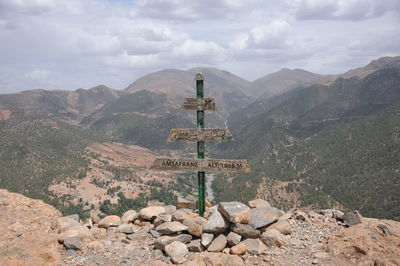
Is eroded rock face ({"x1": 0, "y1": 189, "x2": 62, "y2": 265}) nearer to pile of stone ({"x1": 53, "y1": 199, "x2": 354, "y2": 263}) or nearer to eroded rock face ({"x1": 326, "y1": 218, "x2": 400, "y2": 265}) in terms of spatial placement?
pile of stone ({"x1": 53, "y1": 199, "x2": 354, "y2": 263})

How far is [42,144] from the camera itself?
438ft

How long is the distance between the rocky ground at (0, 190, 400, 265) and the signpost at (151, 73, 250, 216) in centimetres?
191

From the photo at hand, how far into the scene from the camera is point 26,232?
1547 centimetres

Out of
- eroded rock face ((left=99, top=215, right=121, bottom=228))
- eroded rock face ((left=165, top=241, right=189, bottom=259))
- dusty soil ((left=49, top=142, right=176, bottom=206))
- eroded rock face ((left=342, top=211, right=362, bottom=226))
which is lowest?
dusty soil ((left=49, top=142, right=176, bottom=206))

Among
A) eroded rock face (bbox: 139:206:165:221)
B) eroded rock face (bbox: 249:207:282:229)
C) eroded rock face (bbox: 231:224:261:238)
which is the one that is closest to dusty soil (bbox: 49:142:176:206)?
eroded rock face (bbox: 139:206:165:221)

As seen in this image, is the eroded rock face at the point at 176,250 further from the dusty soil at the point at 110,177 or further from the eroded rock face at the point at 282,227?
the dusty soil at the point at 110,177

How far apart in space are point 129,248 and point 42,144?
134 meters

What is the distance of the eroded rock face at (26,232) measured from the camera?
12344mm

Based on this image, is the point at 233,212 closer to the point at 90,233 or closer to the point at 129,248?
the point at 129,248

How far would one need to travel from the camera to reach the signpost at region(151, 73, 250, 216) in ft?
52.1

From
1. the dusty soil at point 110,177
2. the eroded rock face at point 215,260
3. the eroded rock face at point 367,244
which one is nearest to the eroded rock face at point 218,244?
the eroded rock face at point 215,260

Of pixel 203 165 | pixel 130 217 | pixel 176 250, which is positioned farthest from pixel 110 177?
pixel 176 250

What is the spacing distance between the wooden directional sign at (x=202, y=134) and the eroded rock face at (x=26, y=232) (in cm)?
705

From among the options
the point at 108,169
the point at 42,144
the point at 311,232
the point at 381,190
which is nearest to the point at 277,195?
the point at 381,190
